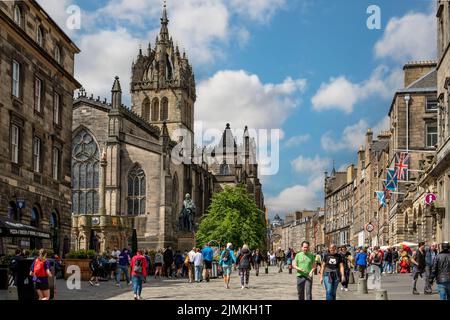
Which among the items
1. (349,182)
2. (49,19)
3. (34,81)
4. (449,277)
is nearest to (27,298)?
(449,277)

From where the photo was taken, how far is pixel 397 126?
58156 mm

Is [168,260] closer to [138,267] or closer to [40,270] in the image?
[138,267]

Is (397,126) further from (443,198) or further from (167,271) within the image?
(167,271)

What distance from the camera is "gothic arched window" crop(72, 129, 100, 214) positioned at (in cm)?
6644

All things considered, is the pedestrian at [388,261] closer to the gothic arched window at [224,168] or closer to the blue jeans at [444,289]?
the blue jeans at [444,289]

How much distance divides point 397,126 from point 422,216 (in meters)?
15.0

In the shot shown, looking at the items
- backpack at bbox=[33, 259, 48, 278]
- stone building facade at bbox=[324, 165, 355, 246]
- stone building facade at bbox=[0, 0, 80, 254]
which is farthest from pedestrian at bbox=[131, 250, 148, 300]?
stone building facade at bbox=[324, 165, 355, 246]

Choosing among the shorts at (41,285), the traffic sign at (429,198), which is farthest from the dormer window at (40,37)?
the traffic sign at (429,198)

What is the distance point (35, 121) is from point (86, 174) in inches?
1285

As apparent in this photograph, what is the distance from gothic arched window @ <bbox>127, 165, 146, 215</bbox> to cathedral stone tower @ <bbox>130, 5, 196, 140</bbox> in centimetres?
3448

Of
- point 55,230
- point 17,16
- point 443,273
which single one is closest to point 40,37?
point 17,16

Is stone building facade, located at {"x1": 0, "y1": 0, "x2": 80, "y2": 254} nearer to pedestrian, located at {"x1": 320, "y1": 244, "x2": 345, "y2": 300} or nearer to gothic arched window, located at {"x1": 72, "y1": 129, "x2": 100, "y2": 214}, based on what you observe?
pedestrian, located at {"x1": 320, "y1": 244, "x2": 345, "y2": 300}

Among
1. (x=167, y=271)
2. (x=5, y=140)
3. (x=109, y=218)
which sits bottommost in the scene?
(x=167, y=271)

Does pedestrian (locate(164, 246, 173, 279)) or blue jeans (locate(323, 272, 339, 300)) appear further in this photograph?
pedestrian (locate(164, 246, 173, 279))
